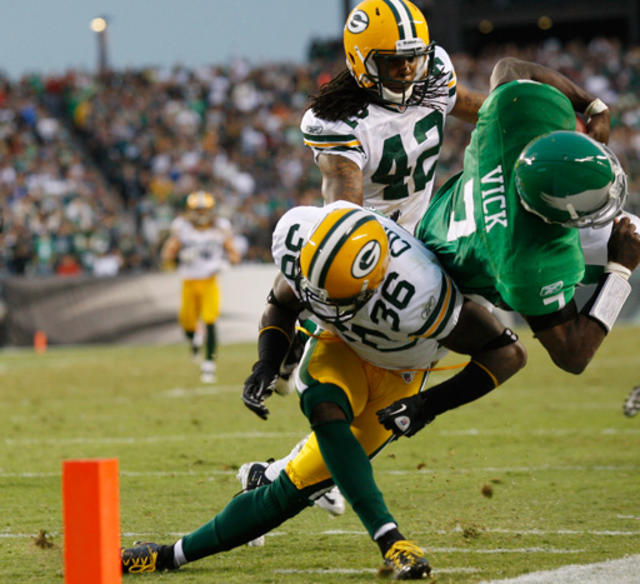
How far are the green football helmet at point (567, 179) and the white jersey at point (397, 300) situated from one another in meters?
0.37

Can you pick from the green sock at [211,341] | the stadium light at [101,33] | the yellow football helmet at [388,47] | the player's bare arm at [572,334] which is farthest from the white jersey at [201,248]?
the stadium light at [101,33]

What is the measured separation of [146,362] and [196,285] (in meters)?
1.31

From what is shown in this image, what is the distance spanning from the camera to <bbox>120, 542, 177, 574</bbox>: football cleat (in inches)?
141

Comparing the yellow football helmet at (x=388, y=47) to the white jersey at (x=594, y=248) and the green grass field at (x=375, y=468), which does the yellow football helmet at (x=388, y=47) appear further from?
the green grass field at (x=375, y=468)

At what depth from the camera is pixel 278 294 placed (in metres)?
3.66

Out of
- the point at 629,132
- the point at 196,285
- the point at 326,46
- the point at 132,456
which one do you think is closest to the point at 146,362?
the point at 196,285

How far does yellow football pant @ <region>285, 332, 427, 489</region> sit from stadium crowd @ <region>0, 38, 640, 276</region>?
44.4ft

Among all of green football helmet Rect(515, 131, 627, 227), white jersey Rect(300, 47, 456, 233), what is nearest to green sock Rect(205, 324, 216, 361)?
white jersey Rect(300, 47, 456, 233)

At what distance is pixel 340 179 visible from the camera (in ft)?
13.0

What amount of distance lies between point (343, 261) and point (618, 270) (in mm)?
857

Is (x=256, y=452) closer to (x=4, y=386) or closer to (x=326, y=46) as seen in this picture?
(x=4, y=386)

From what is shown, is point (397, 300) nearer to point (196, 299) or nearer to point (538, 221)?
point (538, 221)

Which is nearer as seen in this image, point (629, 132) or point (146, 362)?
point (146, 362)

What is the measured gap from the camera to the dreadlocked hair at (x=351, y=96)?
414cm
